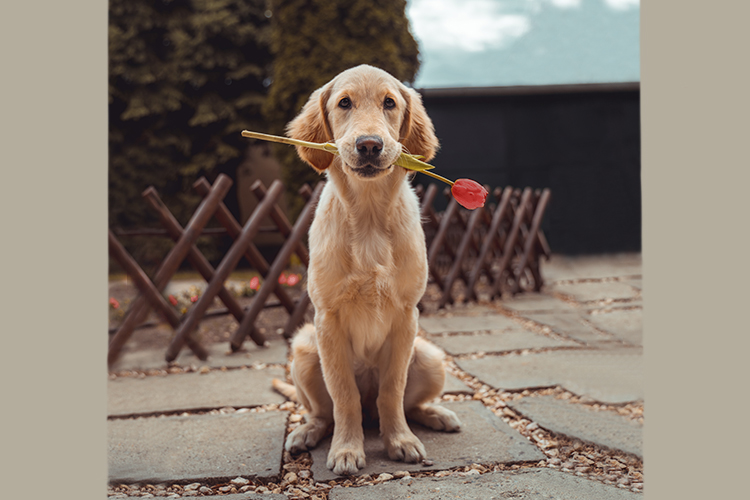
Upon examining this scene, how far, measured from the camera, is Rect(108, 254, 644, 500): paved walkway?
2.02m

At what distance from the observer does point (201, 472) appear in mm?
2158

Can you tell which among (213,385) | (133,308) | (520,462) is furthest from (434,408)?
(133,308)

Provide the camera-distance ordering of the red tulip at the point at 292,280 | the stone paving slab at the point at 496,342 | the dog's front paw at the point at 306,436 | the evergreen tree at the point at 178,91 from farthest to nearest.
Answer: the evergreen tree at the point at 178,91
the red tulip at the point at 292,280
the stone paving slab at the point at 496,342
the dog's front paw at the point at 306,436

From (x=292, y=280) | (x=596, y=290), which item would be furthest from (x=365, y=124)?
(x=596, y=290)

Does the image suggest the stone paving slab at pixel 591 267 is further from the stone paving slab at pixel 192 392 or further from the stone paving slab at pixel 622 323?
the stone paving slab at pixel 192 392

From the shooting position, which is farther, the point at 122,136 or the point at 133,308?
the point at 122,136

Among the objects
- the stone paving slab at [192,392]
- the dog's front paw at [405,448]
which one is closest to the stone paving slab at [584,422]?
the dog's front paw at [405,448]

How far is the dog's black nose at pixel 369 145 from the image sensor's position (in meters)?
1.81

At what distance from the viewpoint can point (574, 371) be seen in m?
3.48

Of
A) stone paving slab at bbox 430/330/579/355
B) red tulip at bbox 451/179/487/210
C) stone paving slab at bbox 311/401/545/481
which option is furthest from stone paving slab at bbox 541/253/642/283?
red tulip at bbox 451/179/487/210

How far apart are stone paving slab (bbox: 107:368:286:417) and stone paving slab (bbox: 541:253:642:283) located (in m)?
5.55

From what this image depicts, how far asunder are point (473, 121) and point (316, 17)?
3535mm

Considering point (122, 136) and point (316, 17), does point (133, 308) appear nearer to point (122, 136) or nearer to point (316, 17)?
point (316, 17)

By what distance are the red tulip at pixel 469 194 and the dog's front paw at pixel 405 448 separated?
3.35ft
